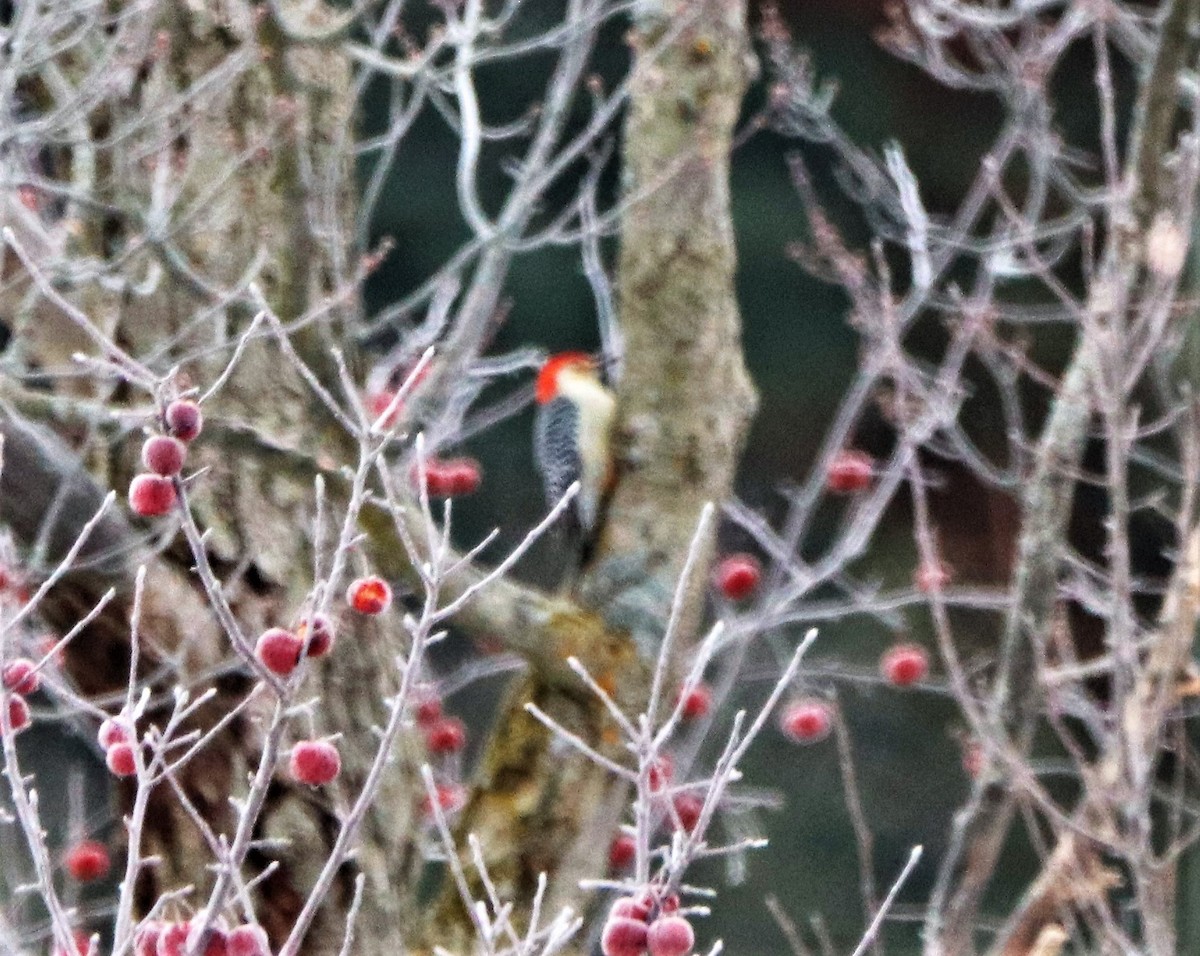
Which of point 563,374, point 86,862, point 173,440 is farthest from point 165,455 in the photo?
point 563,374

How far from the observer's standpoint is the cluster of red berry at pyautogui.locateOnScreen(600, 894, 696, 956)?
1.58 m

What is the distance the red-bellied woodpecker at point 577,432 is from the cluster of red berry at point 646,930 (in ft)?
7.43

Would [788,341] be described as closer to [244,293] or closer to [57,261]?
[244,293]

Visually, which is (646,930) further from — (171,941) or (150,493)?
(150,493)

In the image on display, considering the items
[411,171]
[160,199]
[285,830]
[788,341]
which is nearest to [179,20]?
[160,199]

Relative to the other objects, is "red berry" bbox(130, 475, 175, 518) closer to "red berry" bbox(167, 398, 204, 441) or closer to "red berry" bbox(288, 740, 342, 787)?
"red berry" bbox(167, 398, 204, 441)

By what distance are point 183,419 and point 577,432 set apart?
2.62 metres

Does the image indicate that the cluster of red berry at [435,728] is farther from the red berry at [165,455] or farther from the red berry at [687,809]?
the red berry at [165,455]

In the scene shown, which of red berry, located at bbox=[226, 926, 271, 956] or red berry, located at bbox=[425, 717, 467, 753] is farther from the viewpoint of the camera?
red berry, located at bbox=[425, 717, 467, 753]

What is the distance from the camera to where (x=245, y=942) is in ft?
5.43

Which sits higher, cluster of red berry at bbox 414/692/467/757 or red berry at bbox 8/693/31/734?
red berry at bbox 8/693/31/734

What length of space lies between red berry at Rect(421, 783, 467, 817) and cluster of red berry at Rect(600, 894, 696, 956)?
2.24 metres

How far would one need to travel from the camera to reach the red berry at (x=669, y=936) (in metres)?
1.58

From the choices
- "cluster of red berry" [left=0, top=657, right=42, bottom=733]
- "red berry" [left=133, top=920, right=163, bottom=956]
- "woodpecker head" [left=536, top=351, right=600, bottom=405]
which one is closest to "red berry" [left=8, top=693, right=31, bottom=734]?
"cluster of red berry" [left=0, top=657, right=42, bottom=733]
